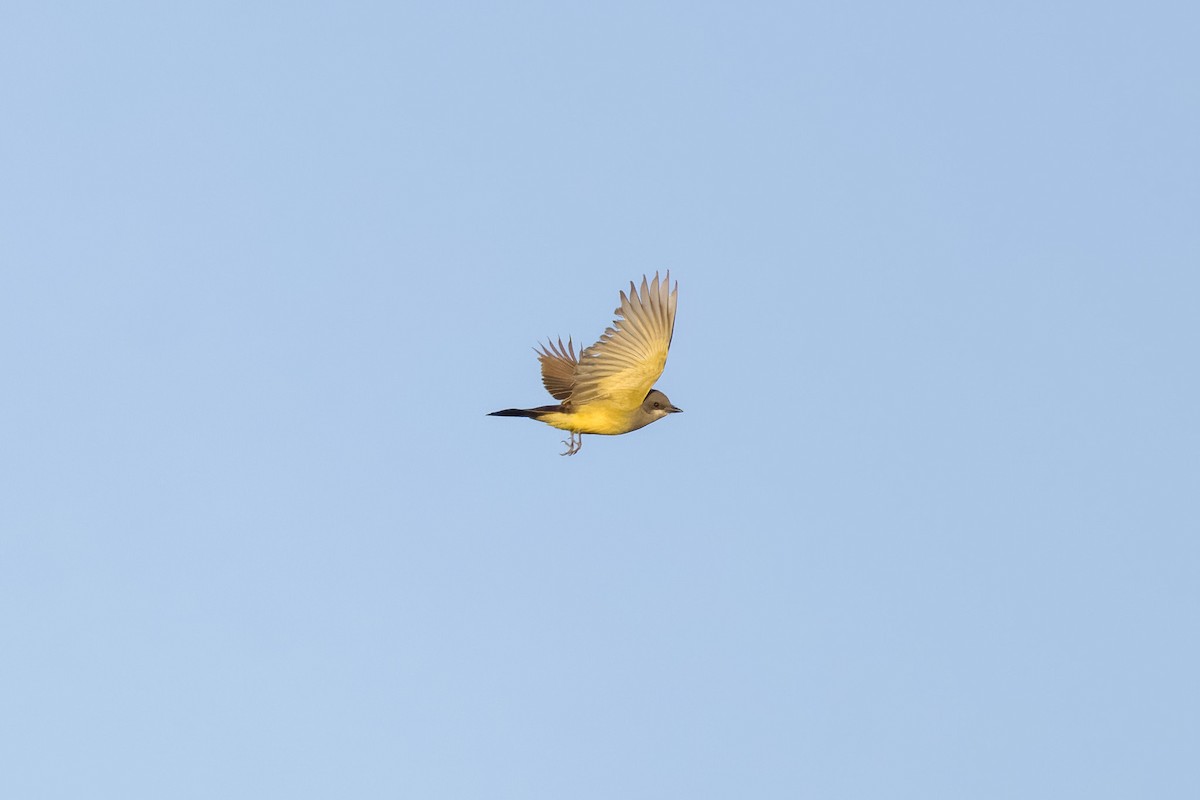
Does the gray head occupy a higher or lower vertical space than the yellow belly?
higher

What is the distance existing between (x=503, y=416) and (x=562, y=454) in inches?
52.9

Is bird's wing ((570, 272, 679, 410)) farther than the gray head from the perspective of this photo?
No

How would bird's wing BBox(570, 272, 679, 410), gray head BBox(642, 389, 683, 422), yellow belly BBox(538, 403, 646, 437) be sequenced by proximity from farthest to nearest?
gray head BBox(642, 389, 683, 422) → yellow belly BBox(538, 403, 646, 437) → bird's wing BBox(570, 272, 679, 410)

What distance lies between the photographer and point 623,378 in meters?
29.7

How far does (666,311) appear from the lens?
28062 mm

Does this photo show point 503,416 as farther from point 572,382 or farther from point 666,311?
point 666,311

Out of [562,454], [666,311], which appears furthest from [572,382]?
[666,311]

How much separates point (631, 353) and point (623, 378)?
82 cm

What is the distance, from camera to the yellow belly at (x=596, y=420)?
3056 centimetres

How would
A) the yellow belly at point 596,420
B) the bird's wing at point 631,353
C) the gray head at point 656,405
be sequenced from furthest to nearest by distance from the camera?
the gray head at point 656,405, the yellow belly at point 596,420, the bird's wing at point 631,353

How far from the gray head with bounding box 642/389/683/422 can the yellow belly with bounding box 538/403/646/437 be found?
0.24 meters

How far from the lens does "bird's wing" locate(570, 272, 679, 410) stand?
28.0m

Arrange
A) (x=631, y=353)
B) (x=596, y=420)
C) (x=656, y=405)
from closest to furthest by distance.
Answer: (x=631, y=353), (x=596, y=420), (x=656, y=405)

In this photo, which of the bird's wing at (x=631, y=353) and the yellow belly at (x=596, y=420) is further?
the yellow belly at (x=596, y=420)
